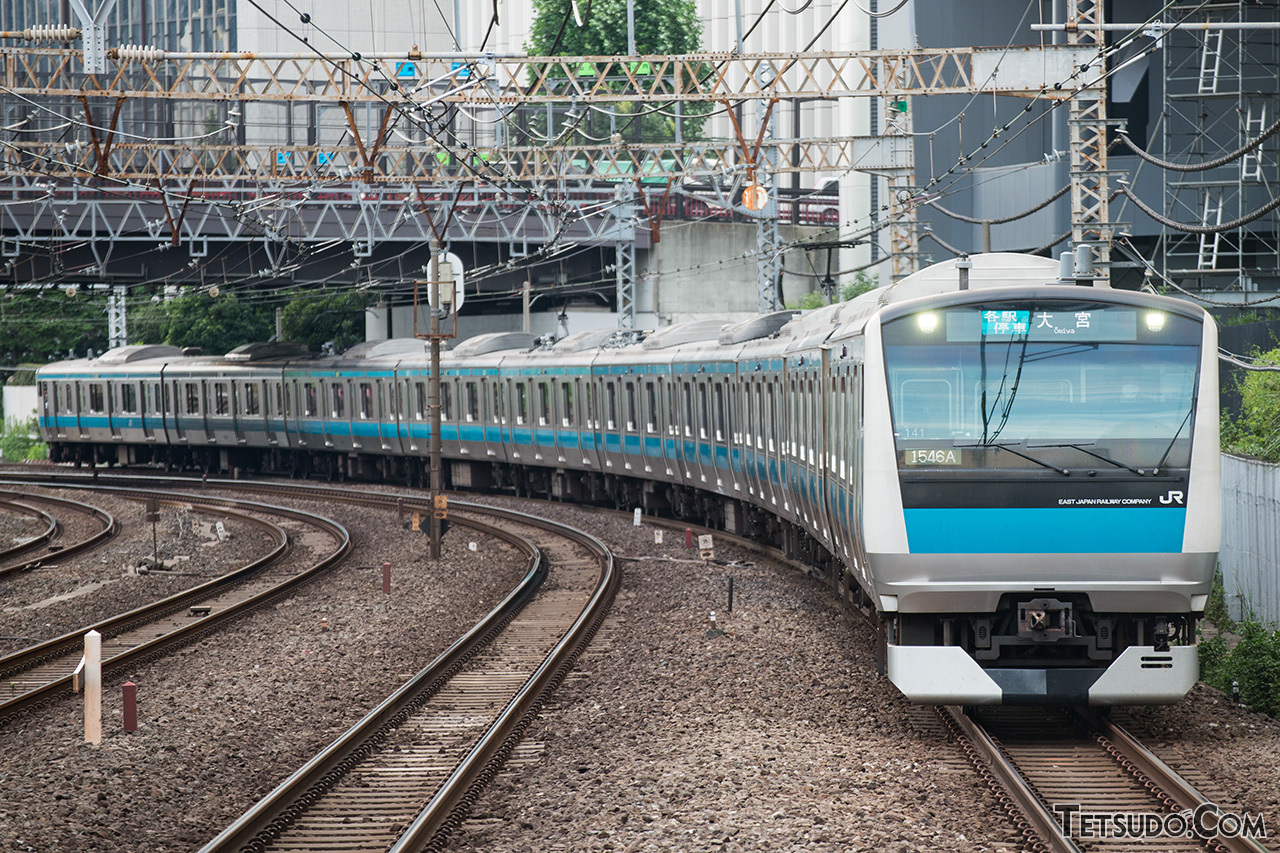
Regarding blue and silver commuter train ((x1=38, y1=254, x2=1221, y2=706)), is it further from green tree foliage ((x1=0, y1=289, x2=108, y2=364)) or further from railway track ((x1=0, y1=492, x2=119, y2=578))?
green tree foliage ((x1=0, y1=289, x2=108, y2=364))

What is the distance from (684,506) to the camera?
80.3ft

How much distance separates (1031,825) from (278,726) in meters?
5.35

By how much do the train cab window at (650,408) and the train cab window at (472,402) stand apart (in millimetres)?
7199

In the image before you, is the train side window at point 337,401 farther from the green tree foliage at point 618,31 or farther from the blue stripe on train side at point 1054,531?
the blue stripe on train side at point 1054,531

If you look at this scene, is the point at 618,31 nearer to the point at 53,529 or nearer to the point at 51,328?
the point at 51,328

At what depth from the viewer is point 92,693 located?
9.81m

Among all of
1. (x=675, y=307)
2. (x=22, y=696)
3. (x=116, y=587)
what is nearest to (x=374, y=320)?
(x=675, y=307)

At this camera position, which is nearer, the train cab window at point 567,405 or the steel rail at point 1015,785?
the steel rail at point 1015,785

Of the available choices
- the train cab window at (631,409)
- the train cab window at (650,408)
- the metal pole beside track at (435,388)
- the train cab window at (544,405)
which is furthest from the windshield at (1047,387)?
the train cab window at (544,405)

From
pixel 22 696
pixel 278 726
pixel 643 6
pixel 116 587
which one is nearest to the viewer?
pixel 278 726

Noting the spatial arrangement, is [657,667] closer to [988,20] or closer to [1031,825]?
[1031,825]

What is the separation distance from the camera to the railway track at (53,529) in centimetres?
2173
